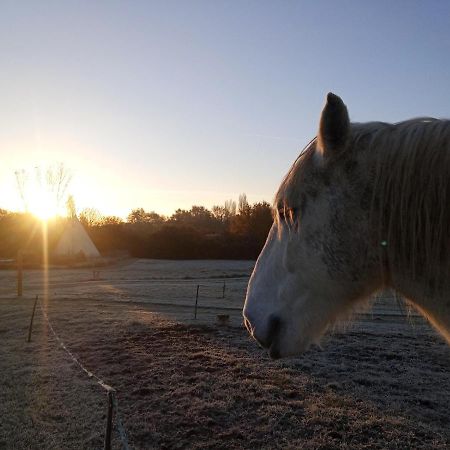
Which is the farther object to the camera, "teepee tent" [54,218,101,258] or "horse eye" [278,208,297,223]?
"teepee tent" [54,218,101,258]

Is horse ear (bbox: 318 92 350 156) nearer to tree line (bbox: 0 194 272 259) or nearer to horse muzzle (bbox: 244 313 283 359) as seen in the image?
horse muzzle (bbox: 244 313 283 359)

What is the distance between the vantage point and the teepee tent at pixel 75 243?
39438mm

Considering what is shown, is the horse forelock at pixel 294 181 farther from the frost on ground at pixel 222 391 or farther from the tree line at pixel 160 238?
the tree line at pixel 160 238

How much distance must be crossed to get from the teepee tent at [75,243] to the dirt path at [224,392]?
97.7 ft

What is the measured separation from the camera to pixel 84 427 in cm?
548

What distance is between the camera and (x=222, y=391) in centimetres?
655

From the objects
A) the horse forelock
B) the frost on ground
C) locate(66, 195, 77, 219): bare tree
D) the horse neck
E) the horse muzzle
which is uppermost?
locate(66, 195, 77, 219): bare tree

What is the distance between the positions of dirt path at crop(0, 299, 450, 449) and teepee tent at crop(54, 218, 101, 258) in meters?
29.8

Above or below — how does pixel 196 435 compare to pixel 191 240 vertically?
below

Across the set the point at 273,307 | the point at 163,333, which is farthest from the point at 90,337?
the point at 273,307

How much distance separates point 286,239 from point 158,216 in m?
68.4

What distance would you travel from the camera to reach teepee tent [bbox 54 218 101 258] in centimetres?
3944

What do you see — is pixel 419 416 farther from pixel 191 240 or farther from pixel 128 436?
pixel 191 240

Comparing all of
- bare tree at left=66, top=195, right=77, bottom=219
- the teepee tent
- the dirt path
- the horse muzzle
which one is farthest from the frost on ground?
bare tree at left=66, top=195, right=77, bottom=219
